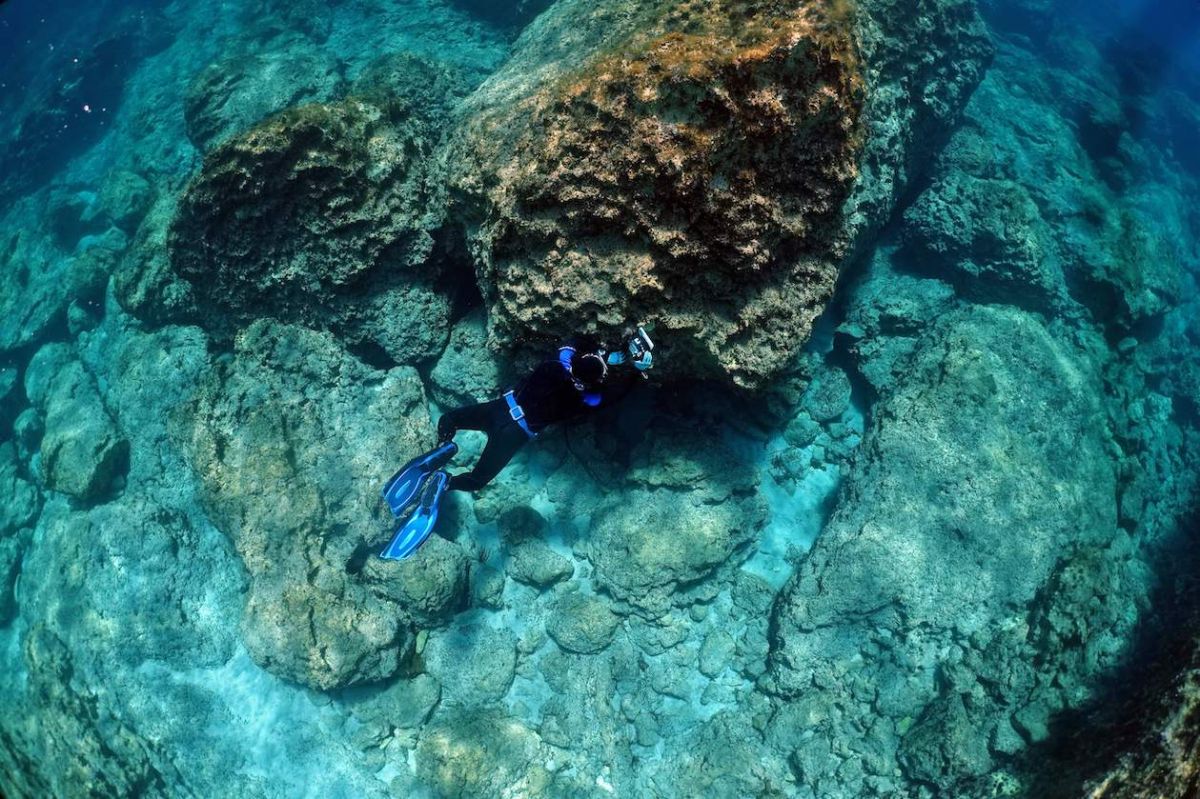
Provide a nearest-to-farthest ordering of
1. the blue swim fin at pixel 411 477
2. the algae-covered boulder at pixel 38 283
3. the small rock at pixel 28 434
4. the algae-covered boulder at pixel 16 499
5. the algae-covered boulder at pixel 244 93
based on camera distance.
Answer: the blue swim fin at pixel 411 477
the algae-covered boulder at pixel 244 93
the algae-covered boulder at pixel 16 499
the small rock at pixel 28 434
the algae-covered boulder at pixel 38 283

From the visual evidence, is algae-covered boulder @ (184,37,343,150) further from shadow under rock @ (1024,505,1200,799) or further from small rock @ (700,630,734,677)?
shadow under rock @ (1024,505,1200,799)

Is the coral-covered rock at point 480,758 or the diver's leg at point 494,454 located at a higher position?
the diver's leg at point 494,454

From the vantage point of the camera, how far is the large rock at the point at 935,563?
6.44m

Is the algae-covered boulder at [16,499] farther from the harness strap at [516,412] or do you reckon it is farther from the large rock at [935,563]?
the large rock at [935,563]

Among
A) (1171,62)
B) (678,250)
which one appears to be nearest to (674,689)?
(678,250)

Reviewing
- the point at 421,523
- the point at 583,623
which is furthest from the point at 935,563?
the point at 421,523

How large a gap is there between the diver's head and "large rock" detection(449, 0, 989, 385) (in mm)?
276

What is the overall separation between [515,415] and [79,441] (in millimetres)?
7426

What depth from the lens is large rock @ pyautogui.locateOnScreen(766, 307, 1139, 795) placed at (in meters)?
6.44

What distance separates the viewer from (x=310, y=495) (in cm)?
650

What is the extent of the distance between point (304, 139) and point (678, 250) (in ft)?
12.2

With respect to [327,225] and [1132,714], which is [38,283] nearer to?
[327,225]

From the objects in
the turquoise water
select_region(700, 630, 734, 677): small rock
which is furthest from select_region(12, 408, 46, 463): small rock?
select_region(700, 630, 734, 677): small rock

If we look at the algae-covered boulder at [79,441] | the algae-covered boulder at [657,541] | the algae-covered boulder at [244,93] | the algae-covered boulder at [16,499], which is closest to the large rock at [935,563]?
the algae-covered boulder at [657,541]
